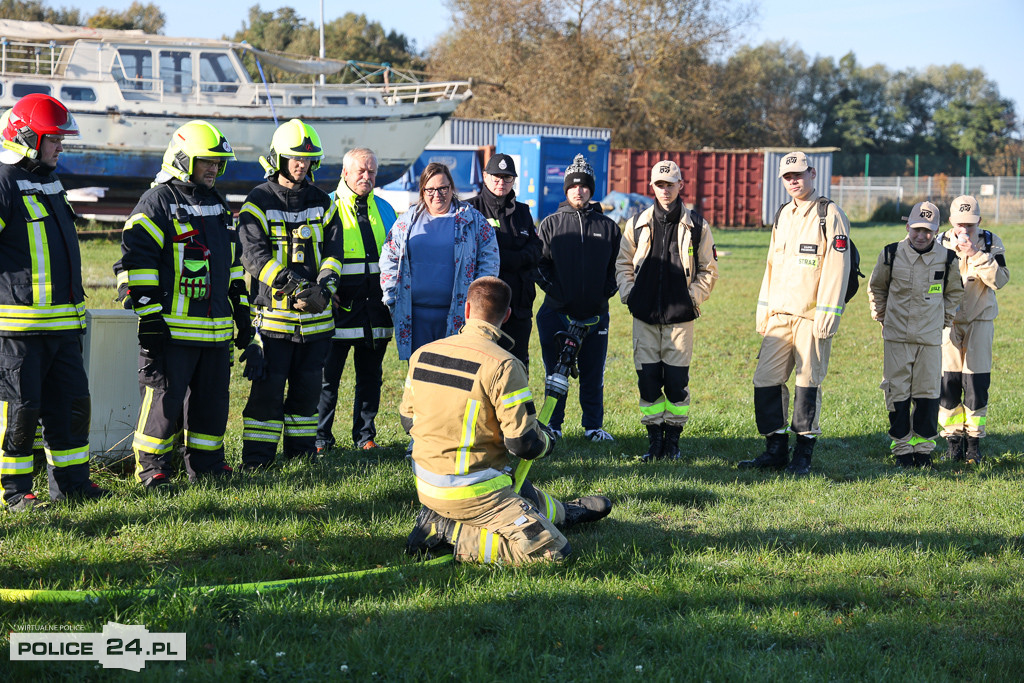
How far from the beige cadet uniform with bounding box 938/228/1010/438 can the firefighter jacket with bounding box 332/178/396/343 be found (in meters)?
4.42

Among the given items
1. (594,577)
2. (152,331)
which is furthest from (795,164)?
(152,331)

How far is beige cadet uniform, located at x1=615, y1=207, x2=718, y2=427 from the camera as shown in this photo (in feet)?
23.7

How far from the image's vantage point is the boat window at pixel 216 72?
22.8 m

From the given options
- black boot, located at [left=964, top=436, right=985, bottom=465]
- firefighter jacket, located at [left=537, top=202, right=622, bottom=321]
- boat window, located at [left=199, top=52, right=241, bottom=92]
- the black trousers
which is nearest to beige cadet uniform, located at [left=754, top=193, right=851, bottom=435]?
firefighter jacket, located at [left=537, top=202, right=622, bottom=321]

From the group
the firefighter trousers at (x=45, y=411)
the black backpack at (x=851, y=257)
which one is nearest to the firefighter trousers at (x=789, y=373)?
the black backpack at (x=851, y=257)

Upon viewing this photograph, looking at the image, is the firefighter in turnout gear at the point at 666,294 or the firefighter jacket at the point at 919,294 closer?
the firefighter jacket at the point at 919,294

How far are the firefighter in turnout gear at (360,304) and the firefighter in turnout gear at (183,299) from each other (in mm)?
992

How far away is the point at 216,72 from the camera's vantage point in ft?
75.5

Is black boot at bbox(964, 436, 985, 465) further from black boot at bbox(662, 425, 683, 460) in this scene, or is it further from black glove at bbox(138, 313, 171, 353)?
black glove at bbox(138, 313, 171, 353)

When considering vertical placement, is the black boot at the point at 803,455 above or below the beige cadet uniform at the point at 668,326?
below

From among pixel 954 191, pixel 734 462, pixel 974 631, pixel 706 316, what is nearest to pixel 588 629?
pixel 974 631

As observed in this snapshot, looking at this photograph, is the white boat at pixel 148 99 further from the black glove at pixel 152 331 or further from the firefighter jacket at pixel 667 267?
the black glove at pixel 152 331

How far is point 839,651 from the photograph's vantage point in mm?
3867

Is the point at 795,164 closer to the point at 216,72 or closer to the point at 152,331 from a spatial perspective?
the point at 152,331
